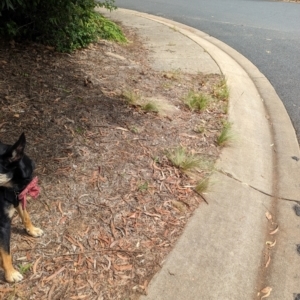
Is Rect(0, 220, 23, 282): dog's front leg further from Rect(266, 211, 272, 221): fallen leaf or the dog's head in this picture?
Rect(266, 211, 272, 221): fallen leaf

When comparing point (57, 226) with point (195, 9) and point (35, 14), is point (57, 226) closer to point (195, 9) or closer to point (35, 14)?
point (35, 14)

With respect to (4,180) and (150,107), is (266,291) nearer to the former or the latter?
(4,180)

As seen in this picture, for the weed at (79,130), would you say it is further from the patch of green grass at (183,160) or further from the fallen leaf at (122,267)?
the fallen leaf at (122,267)

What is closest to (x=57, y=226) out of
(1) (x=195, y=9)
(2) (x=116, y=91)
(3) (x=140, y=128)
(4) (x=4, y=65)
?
(3) (x=140, y=128)

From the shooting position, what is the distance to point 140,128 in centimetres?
401

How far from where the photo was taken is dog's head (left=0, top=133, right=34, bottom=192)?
2219mm

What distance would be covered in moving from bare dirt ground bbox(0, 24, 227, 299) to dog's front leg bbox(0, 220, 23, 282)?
0.17 ft

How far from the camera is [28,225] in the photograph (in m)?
2.65

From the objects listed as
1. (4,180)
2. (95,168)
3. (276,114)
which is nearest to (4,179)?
(4,180)

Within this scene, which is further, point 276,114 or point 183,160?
point 276,114

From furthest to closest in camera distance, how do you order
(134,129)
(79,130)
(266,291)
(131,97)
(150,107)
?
(131,97) < (150,107) < (134,129) < (79,130) < (266,291)

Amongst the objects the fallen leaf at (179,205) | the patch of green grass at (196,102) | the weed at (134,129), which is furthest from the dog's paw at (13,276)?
the patch of green grass at (196,102)

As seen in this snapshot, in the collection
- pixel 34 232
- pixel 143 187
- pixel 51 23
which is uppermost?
pixel 51 23

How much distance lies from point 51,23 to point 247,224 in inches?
159
